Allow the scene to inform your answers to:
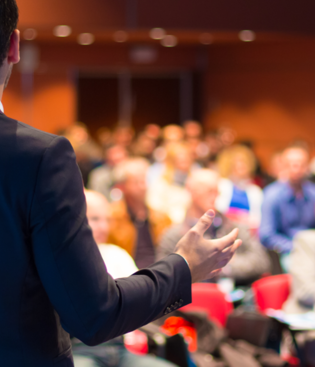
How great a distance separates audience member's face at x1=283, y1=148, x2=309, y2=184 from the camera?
502 cm

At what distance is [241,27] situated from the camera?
813cm

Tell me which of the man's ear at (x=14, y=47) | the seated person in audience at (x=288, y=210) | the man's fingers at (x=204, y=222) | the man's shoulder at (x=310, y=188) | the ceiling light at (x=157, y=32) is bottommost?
the seated person in audience at (x=288, y=210)

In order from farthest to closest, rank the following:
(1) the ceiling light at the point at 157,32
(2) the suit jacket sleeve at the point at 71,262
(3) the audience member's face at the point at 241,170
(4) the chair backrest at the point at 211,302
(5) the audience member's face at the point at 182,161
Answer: (1) the ceiling light at the point at 157,32, (5) the audience member's face at the point at 182,161, (3) the audience member's face at the point at 241,170, (4) the chair backrest at the point at 211,302, (2) the suit jacket sleeve at the point at 71,262

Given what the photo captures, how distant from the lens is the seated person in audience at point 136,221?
398 cm

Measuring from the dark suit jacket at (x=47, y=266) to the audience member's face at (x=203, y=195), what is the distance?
294 cm

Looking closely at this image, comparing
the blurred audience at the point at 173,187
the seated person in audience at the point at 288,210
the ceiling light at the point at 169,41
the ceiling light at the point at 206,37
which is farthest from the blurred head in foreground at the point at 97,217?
the ceiling light at the point at 169,41

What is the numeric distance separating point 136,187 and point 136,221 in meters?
0.40

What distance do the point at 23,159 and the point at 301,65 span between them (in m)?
9.78

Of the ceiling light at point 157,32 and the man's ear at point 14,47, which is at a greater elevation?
the ceiling light at point 157,32

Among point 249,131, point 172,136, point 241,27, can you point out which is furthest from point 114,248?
point 249,131

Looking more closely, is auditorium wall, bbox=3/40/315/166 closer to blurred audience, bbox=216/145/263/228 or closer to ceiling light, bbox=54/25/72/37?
ceiling light, bbox=54/25/72/37

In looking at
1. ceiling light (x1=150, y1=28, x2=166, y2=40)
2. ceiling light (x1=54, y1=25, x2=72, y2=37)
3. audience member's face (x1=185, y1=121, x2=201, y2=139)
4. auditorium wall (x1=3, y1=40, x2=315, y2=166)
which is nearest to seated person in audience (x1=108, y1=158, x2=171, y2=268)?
ceiling light (x1=150, y1=28, x2=166, y2=40)

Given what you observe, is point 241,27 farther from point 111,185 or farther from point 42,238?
point 42,238

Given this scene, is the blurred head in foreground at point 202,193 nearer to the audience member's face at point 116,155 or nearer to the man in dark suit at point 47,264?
the man in dark suit at point 47,264
